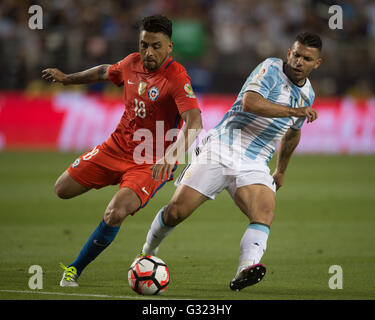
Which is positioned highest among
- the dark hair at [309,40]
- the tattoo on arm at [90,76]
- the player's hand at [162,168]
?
the dark hair at [309,40]

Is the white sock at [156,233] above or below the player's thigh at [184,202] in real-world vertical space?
below

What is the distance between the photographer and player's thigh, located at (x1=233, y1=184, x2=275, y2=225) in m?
6.16

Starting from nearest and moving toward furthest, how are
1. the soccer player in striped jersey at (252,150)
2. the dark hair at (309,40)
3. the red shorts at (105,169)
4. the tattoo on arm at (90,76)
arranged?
the soccer player in striped jersey at (252,150), the dark hair at (309,40), the red shorts at (105,169), the tattoo on arm at (90,76)

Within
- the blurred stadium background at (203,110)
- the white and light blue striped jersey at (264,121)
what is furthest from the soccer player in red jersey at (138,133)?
the blurred stadium background at (203,110)

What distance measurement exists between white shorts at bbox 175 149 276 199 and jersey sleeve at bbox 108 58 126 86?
127cm

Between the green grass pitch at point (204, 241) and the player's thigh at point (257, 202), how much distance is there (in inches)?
25.6

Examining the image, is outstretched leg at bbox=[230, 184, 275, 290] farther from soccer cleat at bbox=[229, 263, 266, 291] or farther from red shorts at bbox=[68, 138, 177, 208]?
red shorts at bbox=[68, 138, 177, 208]

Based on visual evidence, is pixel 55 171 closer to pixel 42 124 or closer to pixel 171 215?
pixel 42 124

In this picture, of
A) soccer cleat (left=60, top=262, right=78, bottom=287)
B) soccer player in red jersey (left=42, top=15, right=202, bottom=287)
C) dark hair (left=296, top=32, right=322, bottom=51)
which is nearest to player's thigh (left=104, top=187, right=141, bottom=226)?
soccer player in red jersey (left=42, top=15, right=202, bottom=287)

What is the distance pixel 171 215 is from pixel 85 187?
100 cm

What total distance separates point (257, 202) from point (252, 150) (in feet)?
1.73

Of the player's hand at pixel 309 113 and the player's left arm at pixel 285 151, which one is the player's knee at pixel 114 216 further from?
the player's hand at pixel 309 113

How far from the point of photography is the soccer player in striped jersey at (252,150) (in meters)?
6.07

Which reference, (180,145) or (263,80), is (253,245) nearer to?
(180,145)
